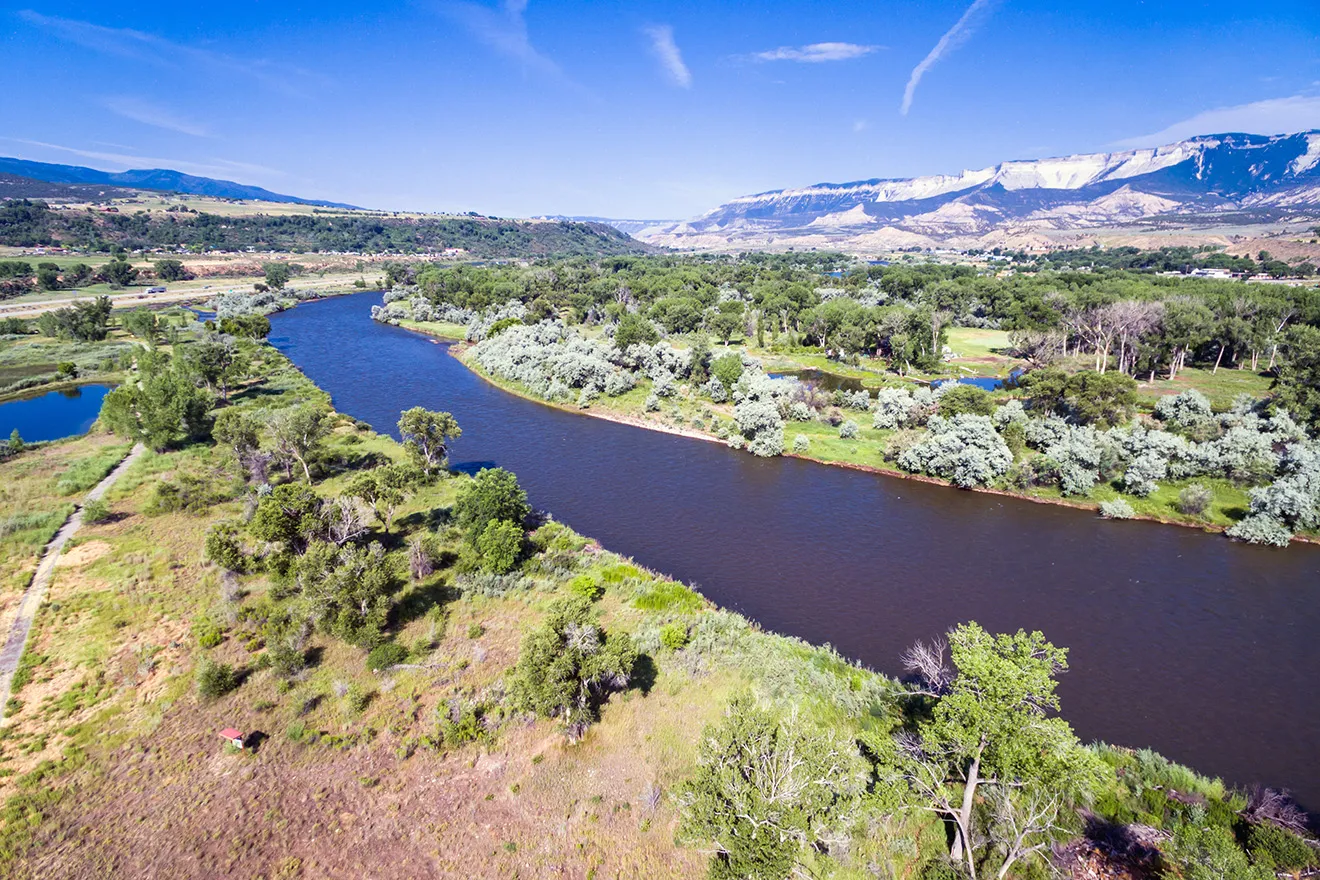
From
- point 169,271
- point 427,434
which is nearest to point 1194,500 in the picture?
point 427,434

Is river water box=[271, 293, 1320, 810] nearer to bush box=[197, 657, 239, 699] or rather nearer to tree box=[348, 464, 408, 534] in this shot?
tree box=[348, 464, 408, 534]

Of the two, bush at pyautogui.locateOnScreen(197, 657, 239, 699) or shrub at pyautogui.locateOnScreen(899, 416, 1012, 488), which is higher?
shrub at pyautogui.locateOnScreen(899, 416, 1012, 488)

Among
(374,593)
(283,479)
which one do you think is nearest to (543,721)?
(374,593)

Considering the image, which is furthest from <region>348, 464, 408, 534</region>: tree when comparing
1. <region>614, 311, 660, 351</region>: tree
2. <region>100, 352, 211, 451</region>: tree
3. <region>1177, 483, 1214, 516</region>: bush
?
<region>1177, 483, 1214, 516</region>: bush

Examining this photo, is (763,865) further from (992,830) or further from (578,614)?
(578,614)

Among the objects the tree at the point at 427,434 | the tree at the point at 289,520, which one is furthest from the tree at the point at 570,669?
the tree at the point at 427,434
